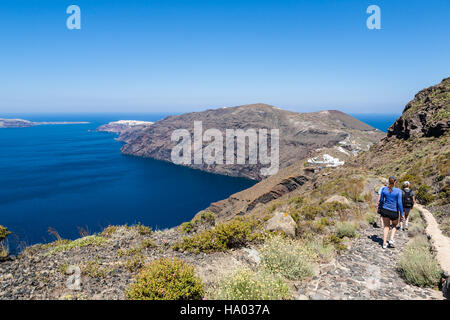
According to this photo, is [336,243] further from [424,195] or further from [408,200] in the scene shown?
[424,195]

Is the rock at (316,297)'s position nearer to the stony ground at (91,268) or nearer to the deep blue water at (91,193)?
the stony ground at (91,268)

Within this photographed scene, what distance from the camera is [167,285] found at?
434cm

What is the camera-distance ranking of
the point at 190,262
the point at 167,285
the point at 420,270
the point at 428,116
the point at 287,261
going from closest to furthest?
the point at 167,285
the point at 420,270
the point at 287,261
the point at 190,262
the point at 428,116

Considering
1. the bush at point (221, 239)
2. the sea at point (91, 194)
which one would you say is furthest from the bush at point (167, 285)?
the sea at point (91, 194)

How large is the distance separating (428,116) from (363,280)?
36.7m

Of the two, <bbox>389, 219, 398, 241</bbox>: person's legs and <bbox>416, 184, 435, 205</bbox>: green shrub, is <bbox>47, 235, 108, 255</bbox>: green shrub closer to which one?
<bbox>389, 219, 398, 241</bbox>: person's legs

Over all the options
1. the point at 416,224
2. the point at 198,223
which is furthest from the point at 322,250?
the point at 198,223

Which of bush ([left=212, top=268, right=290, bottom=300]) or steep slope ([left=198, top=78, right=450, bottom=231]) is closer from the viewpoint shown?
bush ([left=212, top=268, right=290, bottom=300])

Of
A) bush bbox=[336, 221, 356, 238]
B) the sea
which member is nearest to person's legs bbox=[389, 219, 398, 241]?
bush bbox=[336, 221, 356, 238]

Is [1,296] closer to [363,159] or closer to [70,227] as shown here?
[363,159]

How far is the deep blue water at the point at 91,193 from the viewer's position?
61659mm

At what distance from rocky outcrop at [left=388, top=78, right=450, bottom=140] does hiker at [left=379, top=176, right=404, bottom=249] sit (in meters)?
27.2

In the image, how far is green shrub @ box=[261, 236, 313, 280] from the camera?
512cm
